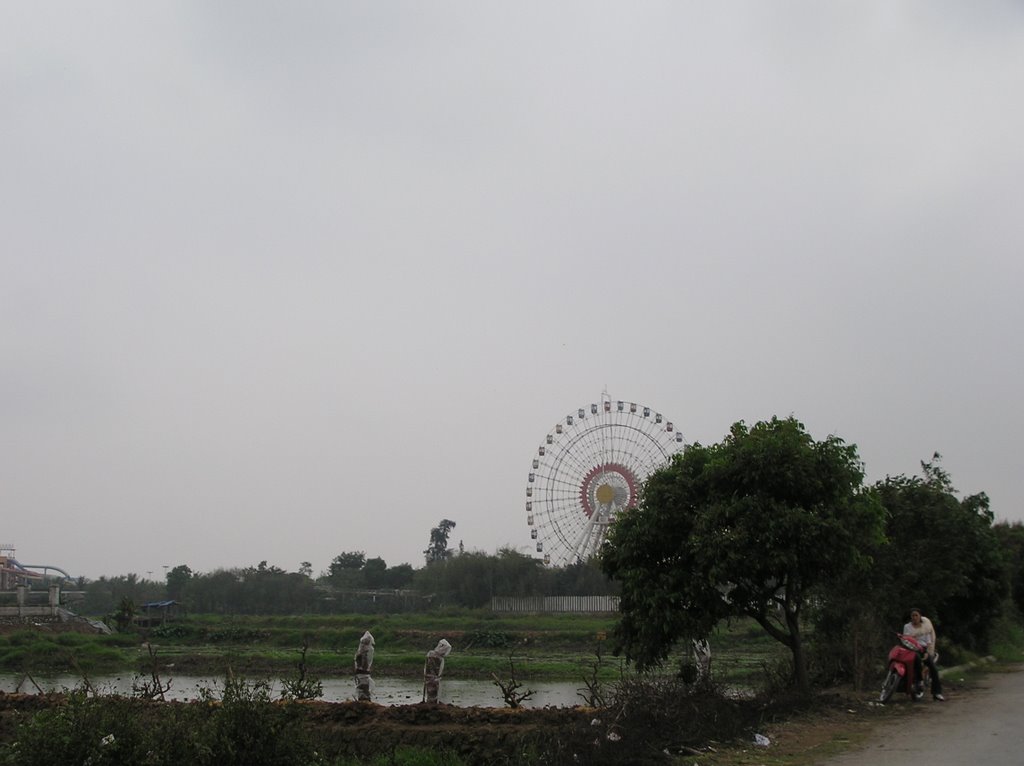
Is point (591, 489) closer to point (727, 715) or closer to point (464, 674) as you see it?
point (464, 674)

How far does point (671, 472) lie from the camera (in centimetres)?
1531

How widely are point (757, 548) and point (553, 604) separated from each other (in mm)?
58069

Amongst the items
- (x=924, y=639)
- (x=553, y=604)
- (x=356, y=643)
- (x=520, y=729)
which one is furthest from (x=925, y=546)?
(x=553, y=604)

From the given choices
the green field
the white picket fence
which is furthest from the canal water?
the white picket fence

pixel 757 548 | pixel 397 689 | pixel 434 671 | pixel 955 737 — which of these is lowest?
pixel 397 689

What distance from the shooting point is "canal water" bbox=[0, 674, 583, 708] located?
26091 millimetres

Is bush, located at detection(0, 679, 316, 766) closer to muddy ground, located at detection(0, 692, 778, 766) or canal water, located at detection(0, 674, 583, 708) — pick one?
muddy ground, located at detection(0, 692, 778, 766)

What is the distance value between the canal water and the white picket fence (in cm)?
3008

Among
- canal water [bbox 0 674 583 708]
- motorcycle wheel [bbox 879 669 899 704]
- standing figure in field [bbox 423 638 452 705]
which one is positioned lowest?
canal water [bbox 0 674 583 708]

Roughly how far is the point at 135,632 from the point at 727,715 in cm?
5382

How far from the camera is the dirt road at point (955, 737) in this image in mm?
9734

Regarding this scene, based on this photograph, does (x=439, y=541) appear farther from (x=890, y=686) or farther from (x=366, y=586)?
(x=890, y=686)

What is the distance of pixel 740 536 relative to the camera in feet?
44.2

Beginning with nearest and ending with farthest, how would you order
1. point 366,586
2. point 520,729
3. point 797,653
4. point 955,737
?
point 955,737 → point 520,729 → point 797,653 → point 366,586
